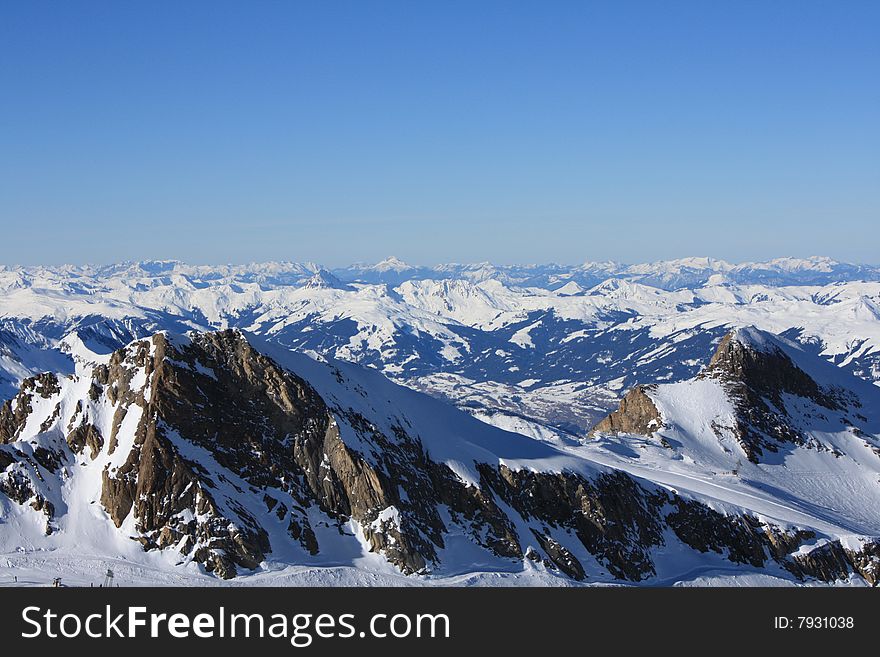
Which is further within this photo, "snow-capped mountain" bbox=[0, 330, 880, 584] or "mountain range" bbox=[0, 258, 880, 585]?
"snow-capped mountain" bbox=[0, 330, 880, 584]

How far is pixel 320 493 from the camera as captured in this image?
12362 cm

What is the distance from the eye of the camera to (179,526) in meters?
111

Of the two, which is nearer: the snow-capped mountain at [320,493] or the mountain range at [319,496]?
the mountain range at [319,496]

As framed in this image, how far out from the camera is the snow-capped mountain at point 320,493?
111875mm

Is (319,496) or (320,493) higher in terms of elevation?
(320,493)

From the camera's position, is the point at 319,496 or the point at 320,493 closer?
the point at 319,496

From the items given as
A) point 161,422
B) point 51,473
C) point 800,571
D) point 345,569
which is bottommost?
point 800,571

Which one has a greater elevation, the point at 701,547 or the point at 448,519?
the point at 448,519

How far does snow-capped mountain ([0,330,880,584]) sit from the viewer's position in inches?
Result: 4405

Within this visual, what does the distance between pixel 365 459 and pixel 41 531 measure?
45242 mm
